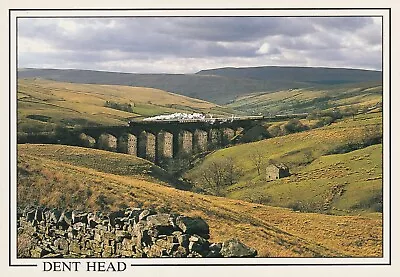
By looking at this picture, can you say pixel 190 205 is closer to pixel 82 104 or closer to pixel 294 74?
pixel 82 104

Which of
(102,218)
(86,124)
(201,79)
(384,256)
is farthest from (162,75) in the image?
(384,256)

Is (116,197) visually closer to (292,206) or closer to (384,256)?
(292,206)
